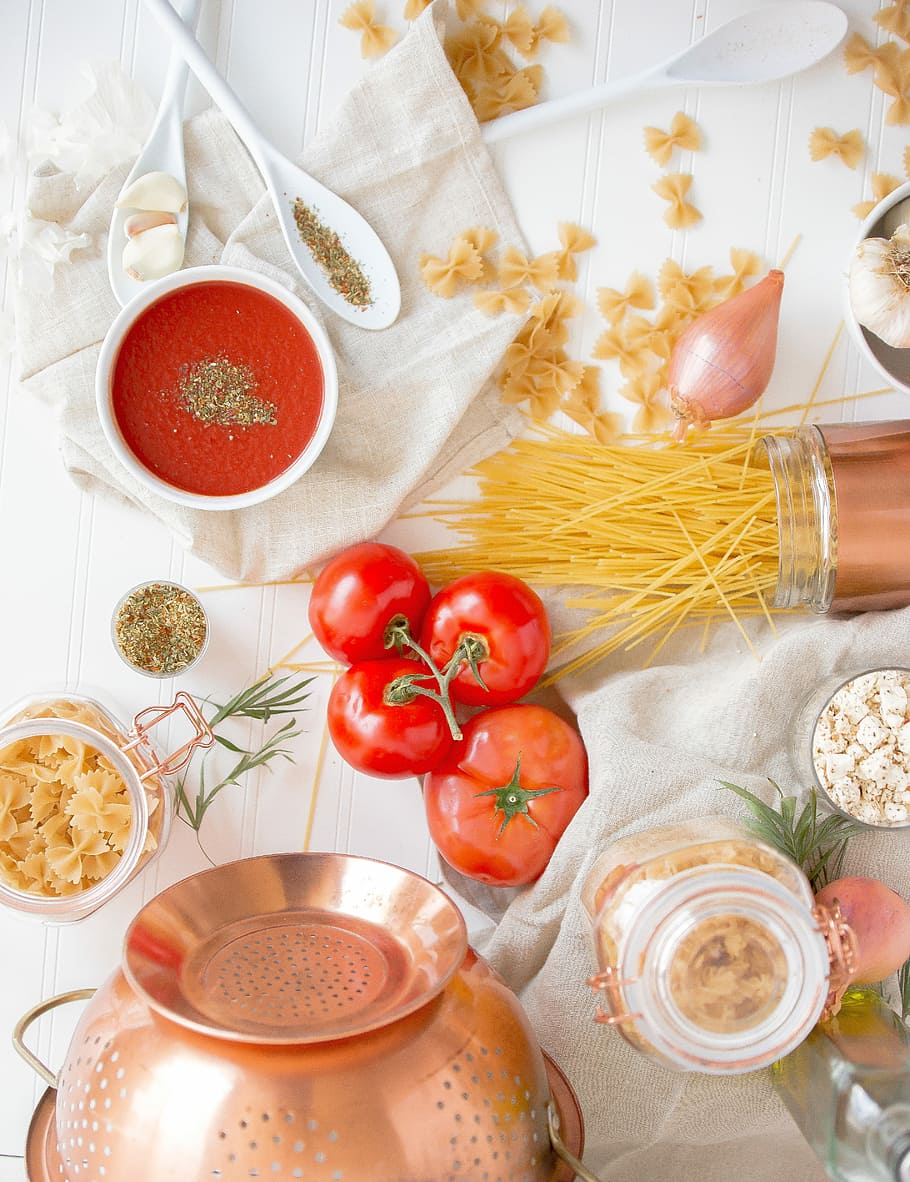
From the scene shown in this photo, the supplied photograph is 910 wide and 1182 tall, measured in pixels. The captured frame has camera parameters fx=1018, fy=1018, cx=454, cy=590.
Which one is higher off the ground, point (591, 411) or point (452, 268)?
point (452, 268)

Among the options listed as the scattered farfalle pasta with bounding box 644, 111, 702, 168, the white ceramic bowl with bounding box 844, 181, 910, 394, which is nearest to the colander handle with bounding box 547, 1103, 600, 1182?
the white ceramic bowl with bounding box 844, 181, 910, 394

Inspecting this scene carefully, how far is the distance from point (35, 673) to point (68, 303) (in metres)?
0.51

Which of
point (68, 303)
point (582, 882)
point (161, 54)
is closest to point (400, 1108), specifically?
point (582, 882)

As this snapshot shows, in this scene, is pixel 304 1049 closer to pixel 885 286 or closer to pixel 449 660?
pixel 449 660

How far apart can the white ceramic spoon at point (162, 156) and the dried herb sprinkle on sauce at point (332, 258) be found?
158mm

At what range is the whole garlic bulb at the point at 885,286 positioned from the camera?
1.29m

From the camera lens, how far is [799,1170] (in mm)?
1312

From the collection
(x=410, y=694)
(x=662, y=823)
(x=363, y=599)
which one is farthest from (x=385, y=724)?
(x=662, y=823)

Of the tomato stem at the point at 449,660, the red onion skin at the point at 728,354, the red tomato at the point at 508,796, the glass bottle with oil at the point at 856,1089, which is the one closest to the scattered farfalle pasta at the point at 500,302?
the red onion skin at the point at 728,354

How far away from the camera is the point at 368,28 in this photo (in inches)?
55.1

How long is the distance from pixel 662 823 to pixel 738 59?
1045 millimetres

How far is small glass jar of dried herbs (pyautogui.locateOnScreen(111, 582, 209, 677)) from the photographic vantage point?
1.37 metres

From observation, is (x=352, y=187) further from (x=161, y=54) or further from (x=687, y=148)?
(x=687, y=148)

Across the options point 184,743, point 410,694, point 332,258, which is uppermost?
point 332,258
